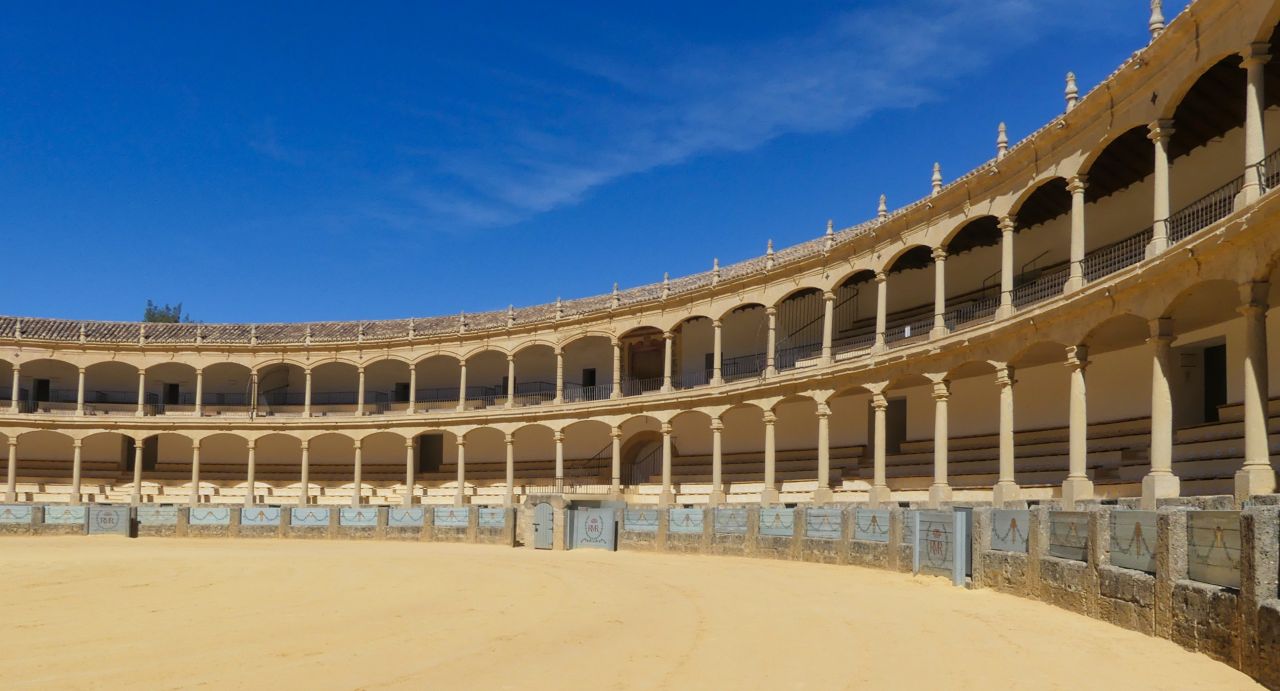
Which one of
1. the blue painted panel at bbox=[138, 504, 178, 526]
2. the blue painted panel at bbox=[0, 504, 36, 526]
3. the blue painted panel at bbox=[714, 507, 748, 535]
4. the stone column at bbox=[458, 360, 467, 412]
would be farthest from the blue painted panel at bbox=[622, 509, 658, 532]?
the blue painted panel at bbox=[0, 504, 36, 526]

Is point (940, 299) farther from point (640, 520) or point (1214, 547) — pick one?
point (1214, 547)

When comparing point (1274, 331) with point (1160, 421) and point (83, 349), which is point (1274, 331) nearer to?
point (1160, 421)

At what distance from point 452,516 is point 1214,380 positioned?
18751 millimetres

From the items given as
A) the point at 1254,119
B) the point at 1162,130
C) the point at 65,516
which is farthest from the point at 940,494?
the point at 65,516

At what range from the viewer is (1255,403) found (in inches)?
578

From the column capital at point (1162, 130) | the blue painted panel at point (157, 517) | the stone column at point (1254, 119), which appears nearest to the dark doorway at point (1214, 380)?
the column capital at point (1162, 130)

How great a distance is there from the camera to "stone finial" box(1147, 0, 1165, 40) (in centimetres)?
1756

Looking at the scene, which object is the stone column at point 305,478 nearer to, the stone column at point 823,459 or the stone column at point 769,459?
the stone column at point 769,459

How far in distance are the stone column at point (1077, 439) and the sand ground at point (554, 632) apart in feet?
14.9

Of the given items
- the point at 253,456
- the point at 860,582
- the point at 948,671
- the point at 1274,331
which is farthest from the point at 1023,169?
the point at 253,456

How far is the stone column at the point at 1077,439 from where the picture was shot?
64.1 feet

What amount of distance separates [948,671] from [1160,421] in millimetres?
9846

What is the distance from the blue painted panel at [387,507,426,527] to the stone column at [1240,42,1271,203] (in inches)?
857

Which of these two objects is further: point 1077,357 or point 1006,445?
point 1006,445
